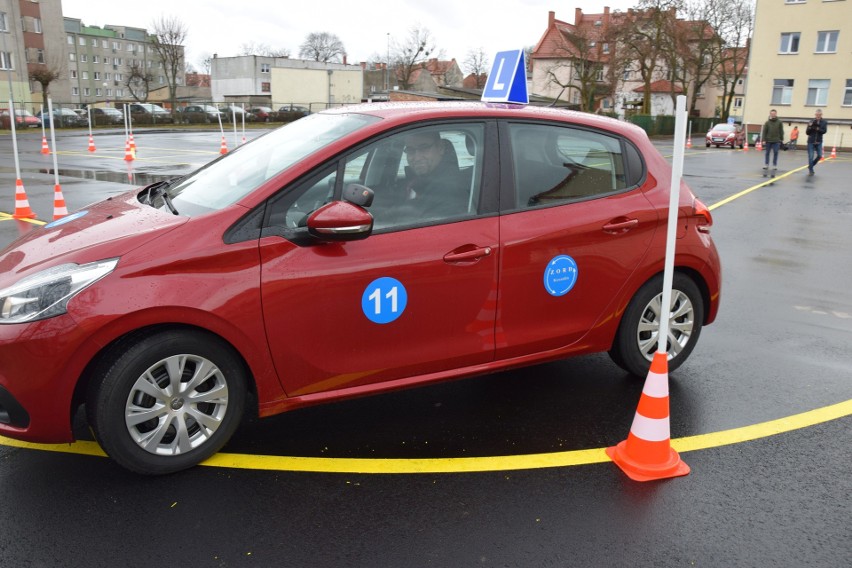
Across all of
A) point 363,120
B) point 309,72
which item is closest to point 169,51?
point 309,72

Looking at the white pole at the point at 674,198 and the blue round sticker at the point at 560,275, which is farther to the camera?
the blue round sticker at the point at 560,275

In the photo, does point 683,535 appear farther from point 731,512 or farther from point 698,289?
point 698,289

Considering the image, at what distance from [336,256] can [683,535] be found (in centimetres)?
201

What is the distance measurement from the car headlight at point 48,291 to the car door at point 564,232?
2023mm

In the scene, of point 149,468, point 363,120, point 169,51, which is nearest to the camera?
point 149,468

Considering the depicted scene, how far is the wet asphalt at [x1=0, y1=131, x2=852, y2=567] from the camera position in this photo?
113 inches

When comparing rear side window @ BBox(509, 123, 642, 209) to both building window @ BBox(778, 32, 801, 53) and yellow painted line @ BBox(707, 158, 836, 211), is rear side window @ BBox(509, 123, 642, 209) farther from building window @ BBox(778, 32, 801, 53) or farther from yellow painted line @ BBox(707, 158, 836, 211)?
building window @ BBox(778, 32, 801, 53)

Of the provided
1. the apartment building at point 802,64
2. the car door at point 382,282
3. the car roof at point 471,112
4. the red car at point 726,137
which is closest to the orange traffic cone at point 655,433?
the car door at point 382,282

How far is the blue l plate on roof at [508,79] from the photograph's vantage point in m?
5.68

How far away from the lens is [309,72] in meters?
82.5

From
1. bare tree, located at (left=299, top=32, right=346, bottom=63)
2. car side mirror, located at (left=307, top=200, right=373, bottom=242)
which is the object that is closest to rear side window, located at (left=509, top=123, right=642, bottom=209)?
car side mirror, located at (left=307, top=200, right=373, bottom=242)

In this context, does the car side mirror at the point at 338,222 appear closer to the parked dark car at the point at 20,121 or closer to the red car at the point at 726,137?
the red car at the point at 726,137

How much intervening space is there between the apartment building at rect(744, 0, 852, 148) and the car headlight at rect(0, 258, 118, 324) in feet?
169

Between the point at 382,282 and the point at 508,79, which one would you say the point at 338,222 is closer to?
the point at 382,282
